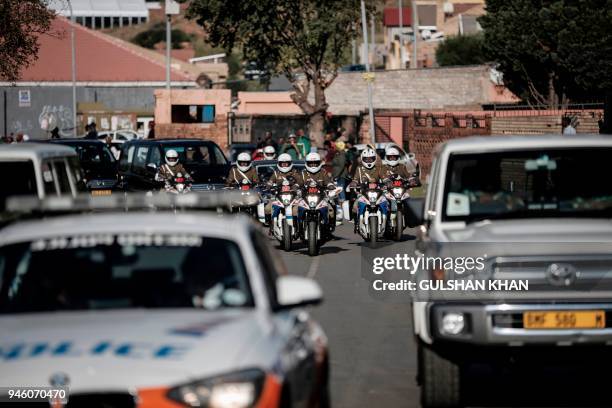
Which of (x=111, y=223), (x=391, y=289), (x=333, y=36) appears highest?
(x=333, y=36)

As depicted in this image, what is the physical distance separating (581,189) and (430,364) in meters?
2.03

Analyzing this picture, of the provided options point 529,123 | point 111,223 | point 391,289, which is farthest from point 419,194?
point 111,223

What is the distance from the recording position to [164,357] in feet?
20.0

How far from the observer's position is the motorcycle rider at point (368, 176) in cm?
2438

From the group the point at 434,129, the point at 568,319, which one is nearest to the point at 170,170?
the point at 568,319

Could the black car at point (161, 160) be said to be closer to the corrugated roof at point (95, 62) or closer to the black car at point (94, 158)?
the black car at point (94, 158)

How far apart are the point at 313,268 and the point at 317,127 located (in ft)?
113

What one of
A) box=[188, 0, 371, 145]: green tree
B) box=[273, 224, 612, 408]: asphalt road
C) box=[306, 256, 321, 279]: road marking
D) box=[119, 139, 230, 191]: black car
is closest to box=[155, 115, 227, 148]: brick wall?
box=[188, 0, 371, 145]: green tree

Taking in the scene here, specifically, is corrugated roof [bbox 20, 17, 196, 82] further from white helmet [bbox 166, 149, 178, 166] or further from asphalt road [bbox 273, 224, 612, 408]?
asphalt road [bbox 273, 224, 612, 408]

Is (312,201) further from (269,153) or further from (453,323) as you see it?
(453,323)

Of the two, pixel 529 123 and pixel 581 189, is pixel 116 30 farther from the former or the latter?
pixel 581 189

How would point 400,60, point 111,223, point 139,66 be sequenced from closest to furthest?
point 111,223 < point 139,66 < point 400,60

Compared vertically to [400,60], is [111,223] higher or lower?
lower

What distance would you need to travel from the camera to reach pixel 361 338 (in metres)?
13.7
